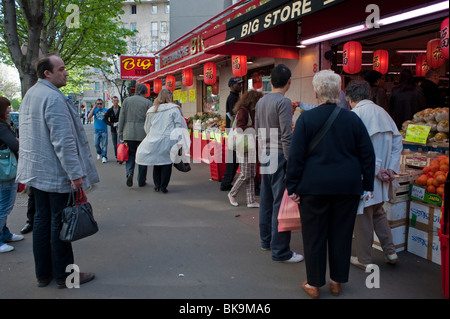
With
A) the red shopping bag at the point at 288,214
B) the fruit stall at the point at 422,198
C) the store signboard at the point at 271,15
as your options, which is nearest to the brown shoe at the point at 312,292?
the red shopping bag at the point at 288,214

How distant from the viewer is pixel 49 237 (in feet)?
10.5

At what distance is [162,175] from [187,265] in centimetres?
332

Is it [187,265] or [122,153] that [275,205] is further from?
[122,153]

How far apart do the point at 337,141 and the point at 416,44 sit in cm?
861

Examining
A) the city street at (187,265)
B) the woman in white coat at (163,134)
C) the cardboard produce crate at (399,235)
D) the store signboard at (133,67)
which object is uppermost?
the store signboard at (133,67)

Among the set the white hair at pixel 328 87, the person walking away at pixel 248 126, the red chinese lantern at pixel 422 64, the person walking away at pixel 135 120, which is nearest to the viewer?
Result: the white hair at pixel 328 87

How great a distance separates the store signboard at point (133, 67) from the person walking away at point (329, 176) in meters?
15.9

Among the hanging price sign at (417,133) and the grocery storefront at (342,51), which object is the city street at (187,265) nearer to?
the grocery storefront at (342,51)

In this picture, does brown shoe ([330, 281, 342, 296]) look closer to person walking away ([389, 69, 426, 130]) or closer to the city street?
the city street

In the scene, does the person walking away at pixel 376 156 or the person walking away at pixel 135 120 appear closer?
the person walking away at pixel 376 156

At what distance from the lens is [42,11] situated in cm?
661

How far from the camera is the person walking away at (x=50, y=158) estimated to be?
2969 millimetres

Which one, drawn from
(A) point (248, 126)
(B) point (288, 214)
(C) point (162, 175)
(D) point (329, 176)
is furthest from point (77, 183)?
(C) point (162, 175)
